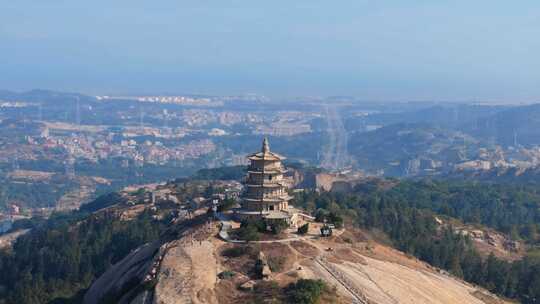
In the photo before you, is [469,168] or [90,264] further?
[469,168]

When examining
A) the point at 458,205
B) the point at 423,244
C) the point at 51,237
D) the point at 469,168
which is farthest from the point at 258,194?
the point at 469,168

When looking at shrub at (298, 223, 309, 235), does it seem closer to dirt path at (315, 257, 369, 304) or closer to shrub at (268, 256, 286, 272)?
dirt path at (315, 257, 369, 304)

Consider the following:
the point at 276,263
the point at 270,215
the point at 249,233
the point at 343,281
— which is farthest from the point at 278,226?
the point at 343,281

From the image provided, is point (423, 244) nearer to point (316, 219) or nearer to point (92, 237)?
point (316, 219)

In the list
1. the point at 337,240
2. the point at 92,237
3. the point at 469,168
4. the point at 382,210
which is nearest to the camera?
the point at 337,240

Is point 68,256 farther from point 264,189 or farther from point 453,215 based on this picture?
point 453,215

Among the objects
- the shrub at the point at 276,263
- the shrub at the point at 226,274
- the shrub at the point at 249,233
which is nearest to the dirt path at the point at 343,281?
the shrub at the point at 276,263

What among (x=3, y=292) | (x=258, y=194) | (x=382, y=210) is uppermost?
(x=258, y=194)

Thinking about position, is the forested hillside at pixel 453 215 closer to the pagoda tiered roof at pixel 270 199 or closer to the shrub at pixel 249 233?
the pagoda tiered roof at pixel 270 199
